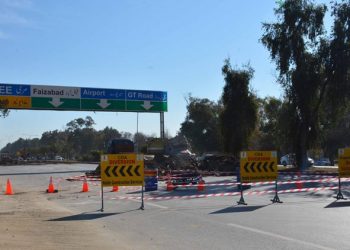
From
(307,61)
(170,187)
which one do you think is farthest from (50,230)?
(307,61)

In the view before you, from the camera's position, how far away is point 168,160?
42.3 metres

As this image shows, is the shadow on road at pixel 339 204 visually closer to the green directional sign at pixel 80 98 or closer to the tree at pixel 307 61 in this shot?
the tree at pixel 307 61

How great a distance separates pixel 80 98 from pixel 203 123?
40345 millimetres

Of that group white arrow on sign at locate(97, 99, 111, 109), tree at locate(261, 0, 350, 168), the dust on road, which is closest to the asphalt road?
the dust on road

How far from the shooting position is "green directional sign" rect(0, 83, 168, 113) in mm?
45844

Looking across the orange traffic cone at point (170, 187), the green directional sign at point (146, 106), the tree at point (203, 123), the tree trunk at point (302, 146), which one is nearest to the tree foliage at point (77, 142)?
the tree at point (203, 123)

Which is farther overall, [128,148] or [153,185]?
[128,148]

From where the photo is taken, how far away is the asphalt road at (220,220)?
10258 mm

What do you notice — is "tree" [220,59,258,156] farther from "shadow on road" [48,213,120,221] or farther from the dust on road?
"shadow on road" [48,213,120,221]

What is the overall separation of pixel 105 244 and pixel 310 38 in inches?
1392

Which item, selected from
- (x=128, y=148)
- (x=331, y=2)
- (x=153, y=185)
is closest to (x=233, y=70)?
(x=331, y=2)

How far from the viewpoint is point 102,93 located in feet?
161

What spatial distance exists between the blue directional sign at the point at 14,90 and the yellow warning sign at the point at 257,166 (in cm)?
3179

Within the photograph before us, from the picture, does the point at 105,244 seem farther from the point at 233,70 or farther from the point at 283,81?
the point at 233,70
